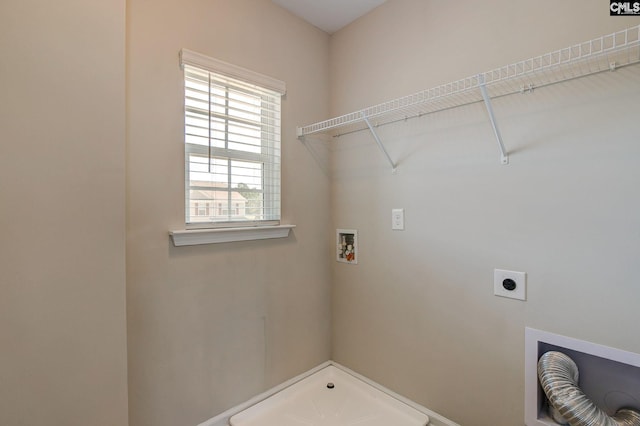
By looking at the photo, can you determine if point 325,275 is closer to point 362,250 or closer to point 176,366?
point 362,250

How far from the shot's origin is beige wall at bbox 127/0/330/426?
4.23ft

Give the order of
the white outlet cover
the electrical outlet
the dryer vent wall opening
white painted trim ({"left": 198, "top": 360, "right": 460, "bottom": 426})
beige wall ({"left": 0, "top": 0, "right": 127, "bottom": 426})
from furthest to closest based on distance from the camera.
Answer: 1. the electrical outlet
2. white painted trim ({"left": 198, "top": 360, "right": 460, "bottom": 426})
3. the white outlet cover
4. the dryer vent wall opening
5. beige wall ({"left": 0, "top": 0, "right": 127, "bottom": 426})

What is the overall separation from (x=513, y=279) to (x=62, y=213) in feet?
5.95

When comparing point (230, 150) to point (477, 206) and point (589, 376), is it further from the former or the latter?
point (589, 376)

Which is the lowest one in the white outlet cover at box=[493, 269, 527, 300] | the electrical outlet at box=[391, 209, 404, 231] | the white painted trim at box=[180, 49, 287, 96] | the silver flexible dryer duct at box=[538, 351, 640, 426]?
the silver flexible dryer duct at box=[538, 351, 640, 426]

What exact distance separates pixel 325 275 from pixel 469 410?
1.10m

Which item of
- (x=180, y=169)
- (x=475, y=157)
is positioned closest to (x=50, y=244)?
(x=180, y=169)

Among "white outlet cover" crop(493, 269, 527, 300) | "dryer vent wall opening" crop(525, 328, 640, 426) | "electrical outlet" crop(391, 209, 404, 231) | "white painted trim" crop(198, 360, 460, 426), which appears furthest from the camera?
"electrical outlet" crop(391, 209, 404, 231)

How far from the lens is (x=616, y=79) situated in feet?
3.42

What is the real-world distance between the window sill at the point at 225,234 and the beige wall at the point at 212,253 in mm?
40

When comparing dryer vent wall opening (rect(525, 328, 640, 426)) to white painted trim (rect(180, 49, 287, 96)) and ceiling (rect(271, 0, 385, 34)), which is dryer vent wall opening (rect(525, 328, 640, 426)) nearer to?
white painted trim (rect(180, 49, 287, 96))

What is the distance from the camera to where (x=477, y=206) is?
54.7 inches

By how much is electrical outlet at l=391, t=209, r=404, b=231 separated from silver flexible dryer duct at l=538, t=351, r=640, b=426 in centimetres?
85

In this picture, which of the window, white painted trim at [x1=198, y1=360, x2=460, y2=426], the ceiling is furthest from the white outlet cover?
the ceiling
